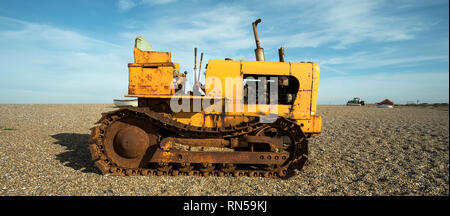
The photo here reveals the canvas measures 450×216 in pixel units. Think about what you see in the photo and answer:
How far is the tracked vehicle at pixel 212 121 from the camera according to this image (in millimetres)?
5406

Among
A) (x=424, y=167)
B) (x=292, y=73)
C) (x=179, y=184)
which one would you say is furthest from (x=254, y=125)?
(x=424, y=167)

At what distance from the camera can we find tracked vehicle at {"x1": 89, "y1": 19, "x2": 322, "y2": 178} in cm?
541

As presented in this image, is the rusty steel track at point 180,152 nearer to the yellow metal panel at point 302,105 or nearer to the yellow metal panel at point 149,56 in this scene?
the yellow metal panel at point 302,105

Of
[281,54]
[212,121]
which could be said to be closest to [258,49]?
[281,54]

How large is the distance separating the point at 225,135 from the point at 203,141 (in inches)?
23.4

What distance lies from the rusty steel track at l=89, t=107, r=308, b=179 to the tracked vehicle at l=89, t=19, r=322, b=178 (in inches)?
0.9

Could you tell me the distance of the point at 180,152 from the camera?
539 centimetres

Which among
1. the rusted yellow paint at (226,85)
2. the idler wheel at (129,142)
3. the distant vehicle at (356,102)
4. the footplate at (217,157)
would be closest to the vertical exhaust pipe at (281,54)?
the rusted yellow paint at (226,85)

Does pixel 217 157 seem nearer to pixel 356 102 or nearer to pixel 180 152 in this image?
pixel 180 152

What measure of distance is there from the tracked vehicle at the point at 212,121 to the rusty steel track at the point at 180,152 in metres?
0.02

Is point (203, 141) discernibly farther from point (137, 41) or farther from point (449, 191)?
point (449, 191)

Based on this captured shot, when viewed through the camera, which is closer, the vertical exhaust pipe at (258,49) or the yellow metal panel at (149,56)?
the yellow metal panel at (149,56)

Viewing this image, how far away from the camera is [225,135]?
563 centimetres

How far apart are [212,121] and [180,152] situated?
3.73ft
